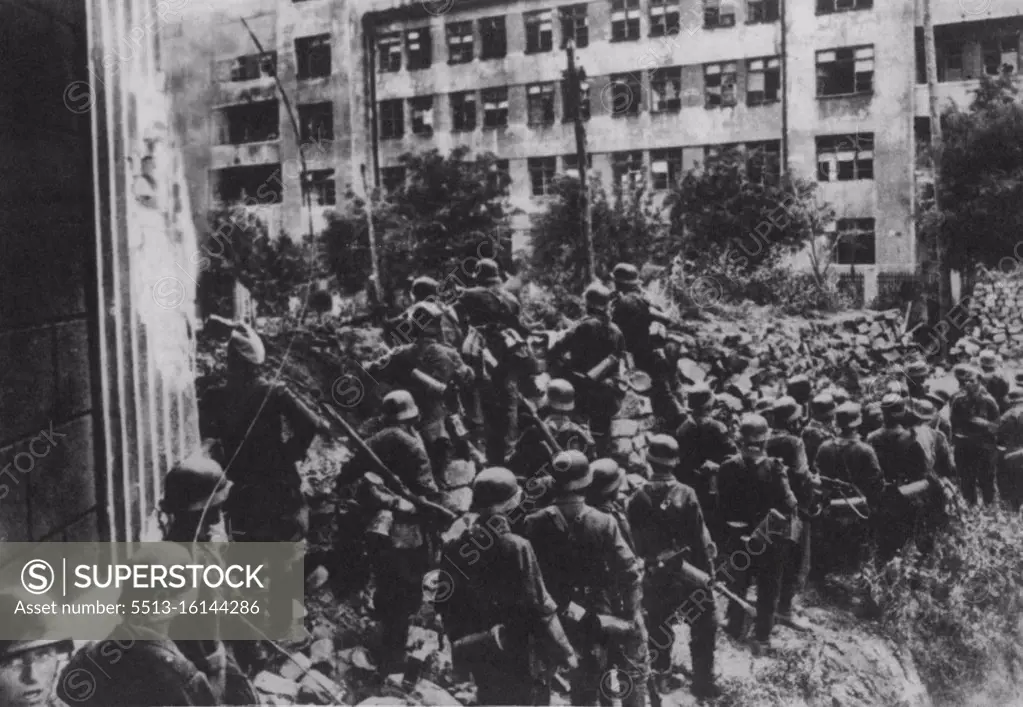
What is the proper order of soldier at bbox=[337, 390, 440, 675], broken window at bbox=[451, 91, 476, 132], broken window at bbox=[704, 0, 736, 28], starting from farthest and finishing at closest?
broken window at bbox=[451, 91, 476, 132] → broken window at bbox=[704, 0, 736, 28] → soldier at bbox=[337, 390, 440, 675]

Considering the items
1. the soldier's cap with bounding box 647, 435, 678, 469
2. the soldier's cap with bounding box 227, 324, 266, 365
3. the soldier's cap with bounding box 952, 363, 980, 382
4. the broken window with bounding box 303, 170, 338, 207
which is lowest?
the soldier's cap with bounding box 647, 435, 678, 469

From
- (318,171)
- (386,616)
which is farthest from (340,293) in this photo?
(386,616)

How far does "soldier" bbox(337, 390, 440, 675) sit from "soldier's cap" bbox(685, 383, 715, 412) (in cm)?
125

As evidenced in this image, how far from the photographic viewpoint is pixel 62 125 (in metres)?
3.46

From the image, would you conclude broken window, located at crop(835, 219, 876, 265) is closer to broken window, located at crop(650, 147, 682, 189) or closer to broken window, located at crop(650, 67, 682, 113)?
broken window, located at crop(650, 147, 682, 189)

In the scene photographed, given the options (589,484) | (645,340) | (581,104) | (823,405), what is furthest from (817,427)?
(581,104)

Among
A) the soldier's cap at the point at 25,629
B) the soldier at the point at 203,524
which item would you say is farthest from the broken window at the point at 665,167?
the soldier's cap at the point at 25,629

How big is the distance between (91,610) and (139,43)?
2.60 m

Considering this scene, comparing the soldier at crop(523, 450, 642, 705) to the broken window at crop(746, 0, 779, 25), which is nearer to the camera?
the soldier at crop(523, 450, 642, 705)

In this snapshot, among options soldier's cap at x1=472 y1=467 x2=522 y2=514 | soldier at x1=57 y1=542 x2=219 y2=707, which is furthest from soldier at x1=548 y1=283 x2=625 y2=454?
soldier at x1=57 y1=542 x2=219 y2=707

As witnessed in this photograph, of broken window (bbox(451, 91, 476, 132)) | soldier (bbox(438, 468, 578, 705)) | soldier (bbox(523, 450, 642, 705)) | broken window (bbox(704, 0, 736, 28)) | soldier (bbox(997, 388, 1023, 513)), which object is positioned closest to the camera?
soldier (bbox(438, 468, 578, 705))

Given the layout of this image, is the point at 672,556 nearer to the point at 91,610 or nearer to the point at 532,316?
the point at 532,316

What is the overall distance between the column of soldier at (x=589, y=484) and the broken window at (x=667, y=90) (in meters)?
0.78

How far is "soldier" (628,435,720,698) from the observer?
3.45 meters
